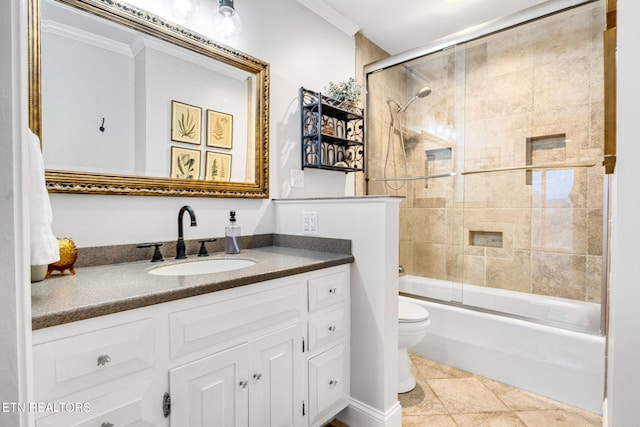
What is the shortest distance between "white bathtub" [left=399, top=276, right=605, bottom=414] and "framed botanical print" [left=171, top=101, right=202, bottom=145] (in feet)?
6.26

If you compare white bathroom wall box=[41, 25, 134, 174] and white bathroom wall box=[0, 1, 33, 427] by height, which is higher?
white bathroom wall box=[41, 25, 134, 174]

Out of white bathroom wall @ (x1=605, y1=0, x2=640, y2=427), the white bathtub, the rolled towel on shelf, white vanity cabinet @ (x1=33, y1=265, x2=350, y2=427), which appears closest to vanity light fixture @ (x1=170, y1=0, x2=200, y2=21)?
the rolled towel on shelf

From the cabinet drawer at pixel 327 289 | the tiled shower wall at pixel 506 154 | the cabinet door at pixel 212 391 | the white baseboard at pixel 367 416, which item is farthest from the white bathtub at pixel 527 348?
the cabinet door at pixel 212 391

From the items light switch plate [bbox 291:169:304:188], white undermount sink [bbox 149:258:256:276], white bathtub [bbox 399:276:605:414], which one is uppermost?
light switch plate [bbox 291:169:304:188]

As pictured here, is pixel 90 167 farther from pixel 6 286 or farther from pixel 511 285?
pixel 511 285

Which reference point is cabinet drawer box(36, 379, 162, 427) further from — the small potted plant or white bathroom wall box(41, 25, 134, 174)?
the small potted plant

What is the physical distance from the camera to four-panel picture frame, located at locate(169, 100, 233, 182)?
153 cm

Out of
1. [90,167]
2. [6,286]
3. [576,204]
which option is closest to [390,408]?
[6,286]

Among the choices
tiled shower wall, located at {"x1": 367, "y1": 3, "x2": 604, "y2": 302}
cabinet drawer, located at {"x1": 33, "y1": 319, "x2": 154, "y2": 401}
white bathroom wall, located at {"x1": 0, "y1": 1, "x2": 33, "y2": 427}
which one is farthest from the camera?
tiled shower wall, located at {"x1": 367, "y1": 3, "x2": 604, "y2": 302}

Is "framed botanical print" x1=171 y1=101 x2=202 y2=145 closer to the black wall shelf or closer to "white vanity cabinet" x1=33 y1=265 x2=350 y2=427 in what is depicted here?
the black wall shelf

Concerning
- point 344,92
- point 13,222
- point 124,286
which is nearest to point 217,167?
point 124,286

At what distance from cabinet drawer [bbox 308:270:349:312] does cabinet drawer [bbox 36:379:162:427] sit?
2.16 ft

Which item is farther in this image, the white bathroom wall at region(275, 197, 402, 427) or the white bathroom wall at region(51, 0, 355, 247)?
the white bathroom wall at region(275, 197, 402, 427)

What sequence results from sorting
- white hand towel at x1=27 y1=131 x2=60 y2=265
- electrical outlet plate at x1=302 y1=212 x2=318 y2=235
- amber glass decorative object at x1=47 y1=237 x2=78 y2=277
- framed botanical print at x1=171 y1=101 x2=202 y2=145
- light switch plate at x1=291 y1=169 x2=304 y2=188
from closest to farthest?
white hand towel at x1=27 y1=131 x2=60 y2=265, amber glass decorative object at x1=47 y1=237 x2=78 y2=277, framed botanical print at x1=171 y1=101 x2=202 y2=145, electrical outlet plate at x1=302 y1=212 x2=318 y2=235, light switch plate at x1=291 y1=169 x2=304 y2=188
